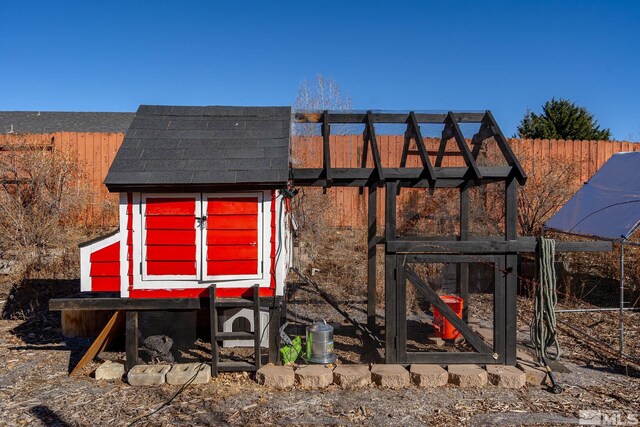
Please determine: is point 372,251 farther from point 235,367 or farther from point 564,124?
point 564,124

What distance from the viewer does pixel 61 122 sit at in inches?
811

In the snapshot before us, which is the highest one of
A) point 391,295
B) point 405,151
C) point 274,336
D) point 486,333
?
point 405,151

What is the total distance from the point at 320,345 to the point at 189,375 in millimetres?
1543

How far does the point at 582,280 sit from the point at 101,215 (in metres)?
12.0

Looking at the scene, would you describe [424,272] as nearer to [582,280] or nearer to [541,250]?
[582,280]

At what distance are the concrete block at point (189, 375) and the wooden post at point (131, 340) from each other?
617mm

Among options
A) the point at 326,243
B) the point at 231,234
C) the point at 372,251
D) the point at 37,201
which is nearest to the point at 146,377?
the point at 231,234

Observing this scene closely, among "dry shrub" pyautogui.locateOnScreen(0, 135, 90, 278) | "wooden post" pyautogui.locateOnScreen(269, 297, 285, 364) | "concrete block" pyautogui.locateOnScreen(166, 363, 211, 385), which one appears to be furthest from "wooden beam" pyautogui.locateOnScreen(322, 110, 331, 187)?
"dry shrub" pyautogui.locateOnScreen(0, 135, 90, 278)

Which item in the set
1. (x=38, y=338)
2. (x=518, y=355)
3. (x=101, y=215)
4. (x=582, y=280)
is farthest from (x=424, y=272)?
(x=101, y=215)

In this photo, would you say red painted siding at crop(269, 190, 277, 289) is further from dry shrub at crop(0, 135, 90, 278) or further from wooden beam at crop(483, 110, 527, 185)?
dry shrub at crop(0, 135, 90, 278)

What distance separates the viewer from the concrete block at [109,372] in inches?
226

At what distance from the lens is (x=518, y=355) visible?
631 cm

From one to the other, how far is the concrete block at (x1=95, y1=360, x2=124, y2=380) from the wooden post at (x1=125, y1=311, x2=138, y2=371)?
Result: 0.11 metres

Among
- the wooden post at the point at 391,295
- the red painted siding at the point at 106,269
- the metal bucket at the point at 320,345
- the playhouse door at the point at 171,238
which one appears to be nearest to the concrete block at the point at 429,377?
the wooden post at the point at 391,295
